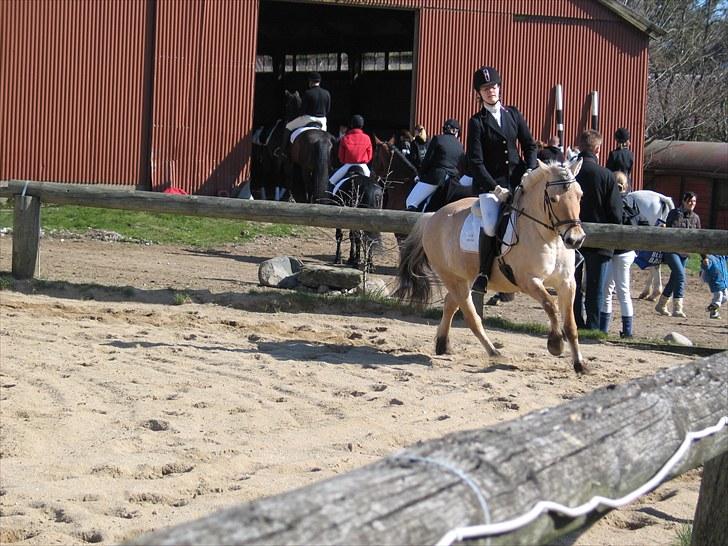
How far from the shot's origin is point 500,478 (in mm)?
2646

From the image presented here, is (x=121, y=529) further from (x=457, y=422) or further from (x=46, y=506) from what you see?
(x=457, y=422)

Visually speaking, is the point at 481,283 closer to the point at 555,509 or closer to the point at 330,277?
the point at 330,277

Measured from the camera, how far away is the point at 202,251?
1791 cm

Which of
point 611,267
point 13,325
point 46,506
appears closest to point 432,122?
point 611,267

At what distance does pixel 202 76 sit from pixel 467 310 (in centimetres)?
1500

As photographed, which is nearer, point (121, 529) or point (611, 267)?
point (121, 529)

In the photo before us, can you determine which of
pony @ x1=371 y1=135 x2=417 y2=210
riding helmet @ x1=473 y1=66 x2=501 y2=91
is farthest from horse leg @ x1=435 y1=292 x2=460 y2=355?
pony @ x1=371 y1=135 x2=417 y2=210

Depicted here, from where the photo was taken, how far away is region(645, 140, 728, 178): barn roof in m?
32.5

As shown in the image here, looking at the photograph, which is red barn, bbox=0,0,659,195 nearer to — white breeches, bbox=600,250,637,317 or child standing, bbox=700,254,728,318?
child standing, bbox=700,254,728,318

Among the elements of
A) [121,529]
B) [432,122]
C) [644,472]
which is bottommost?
[121,529]

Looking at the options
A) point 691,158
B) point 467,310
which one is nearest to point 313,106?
point 467,310

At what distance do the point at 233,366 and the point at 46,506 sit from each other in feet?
11.4

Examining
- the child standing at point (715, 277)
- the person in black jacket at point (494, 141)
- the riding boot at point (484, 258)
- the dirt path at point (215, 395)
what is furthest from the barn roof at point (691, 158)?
the riding boot at point (484, 258)

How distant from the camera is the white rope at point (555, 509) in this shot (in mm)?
2447
